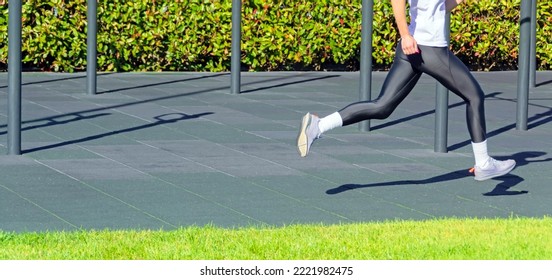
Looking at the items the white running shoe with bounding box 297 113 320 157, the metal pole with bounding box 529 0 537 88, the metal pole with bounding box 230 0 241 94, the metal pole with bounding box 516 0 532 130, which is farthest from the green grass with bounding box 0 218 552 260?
the metal pole with bounding box 529 0 537 88

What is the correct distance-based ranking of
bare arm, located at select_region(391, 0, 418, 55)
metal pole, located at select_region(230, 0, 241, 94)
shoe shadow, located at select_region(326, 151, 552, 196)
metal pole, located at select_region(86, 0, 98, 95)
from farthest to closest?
metal pole, located at select_region(230, 0, 241, 94)
metal pole, located at select_region(86, 0, 98, 95)
shoe shadow, located at select_region(326, 151, 552, 196)
bare arm, located at select_region(391, 0, 418, 55)

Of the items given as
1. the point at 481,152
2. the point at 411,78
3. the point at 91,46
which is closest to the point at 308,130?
the point at 411,78

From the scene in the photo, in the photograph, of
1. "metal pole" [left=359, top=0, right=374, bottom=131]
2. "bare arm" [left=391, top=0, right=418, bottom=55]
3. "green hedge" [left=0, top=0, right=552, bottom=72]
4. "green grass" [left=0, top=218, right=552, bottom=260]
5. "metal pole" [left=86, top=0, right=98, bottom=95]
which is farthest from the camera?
"green hedge" [left=0, top=0, right=552, bottom=72]

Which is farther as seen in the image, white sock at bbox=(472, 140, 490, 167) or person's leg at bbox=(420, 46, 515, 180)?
white sock at bbox=(472, 140, 490, 167)

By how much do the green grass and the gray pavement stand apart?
20.5 inches

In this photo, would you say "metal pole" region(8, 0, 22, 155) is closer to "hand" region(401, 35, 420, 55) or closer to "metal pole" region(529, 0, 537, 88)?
"hand" region(401, 35, 420, 55)

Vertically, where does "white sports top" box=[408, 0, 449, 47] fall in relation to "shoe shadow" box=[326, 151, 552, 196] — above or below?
above

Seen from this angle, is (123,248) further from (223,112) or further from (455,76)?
(223,112)

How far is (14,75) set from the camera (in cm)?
1012

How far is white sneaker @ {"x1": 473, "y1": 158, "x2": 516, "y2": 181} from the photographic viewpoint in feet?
28.4

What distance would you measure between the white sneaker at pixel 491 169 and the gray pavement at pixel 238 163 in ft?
0.51

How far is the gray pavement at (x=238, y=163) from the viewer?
26.2 ft
